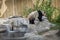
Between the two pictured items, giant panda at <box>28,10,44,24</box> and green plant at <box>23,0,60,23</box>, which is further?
green plant at <box>23,0,60,23</box>

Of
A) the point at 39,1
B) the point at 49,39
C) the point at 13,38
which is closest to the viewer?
the point at 49,39

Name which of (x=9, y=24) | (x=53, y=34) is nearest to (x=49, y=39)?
(x=53, y=34)

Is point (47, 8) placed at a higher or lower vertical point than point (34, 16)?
higher

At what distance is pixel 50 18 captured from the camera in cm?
1086

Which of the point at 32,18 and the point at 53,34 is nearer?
the point at 53,34

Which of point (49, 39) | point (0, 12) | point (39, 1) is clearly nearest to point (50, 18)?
point (39, 1)

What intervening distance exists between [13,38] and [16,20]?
193cm

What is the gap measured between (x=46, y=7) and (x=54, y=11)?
1.80 ft

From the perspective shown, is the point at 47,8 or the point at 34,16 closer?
the point at 34,16

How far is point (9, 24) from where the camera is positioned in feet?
26.7

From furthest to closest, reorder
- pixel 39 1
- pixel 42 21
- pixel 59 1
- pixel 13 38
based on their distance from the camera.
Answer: pixel 59 1
pixel 39 1
pixel 42 21
pixel 13 38

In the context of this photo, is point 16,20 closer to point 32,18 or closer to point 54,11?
point 32,18

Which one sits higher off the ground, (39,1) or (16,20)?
(39,1)

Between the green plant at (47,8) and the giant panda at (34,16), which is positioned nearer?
the giant panda at (34,16)
